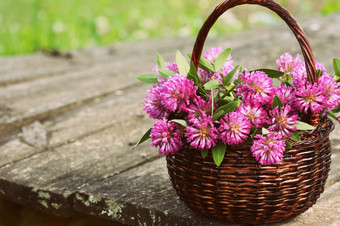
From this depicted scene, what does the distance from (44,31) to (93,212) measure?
3.73 m

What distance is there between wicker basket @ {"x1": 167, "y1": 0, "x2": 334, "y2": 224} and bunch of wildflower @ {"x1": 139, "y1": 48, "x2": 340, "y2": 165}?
1.6 inches

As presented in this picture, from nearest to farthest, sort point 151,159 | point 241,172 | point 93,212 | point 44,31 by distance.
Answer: point 241,172
point 93,212
point 151,159
point 44,31

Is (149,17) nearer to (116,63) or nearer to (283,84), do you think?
(116,63)

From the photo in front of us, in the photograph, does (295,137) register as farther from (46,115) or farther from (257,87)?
(46,115)

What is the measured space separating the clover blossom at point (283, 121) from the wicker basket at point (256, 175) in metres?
0.06

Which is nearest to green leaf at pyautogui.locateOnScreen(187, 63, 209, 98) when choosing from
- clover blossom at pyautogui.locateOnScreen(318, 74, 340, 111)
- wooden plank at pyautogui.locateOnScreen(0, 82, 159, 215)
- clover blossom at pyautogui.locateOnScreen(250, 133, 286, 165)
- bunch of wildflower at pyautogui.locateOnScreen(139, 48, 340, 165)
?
bunch of wildflower at pyautogui.locateOnScreen(139, 48, 340, 165)

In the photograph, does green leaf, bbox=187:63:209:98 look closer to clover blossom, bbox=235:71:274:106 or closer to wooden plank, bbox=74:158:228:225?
clover blossom, bbox=235:71:274:106

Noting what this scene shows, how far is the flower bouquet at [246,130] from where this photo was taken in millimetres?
1438

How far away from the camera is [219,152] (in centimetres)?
144

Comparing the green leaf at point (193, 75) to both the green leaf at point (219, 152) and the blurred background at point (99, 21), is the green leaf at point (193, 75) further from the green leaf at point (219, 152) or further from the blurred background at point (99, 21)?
the blurred background at point (99, 21)

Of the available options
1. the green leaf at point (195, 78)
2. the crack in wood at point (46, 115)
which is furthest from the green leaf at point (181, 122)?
the crack in wood at point (46, 115)

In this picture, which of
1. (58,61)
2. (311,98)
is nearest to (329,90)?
(311,98)

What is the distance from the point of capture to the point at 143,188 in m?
1.99

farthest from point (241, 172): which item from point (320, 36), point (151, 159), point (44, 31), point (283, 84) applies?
point (44, 31)
